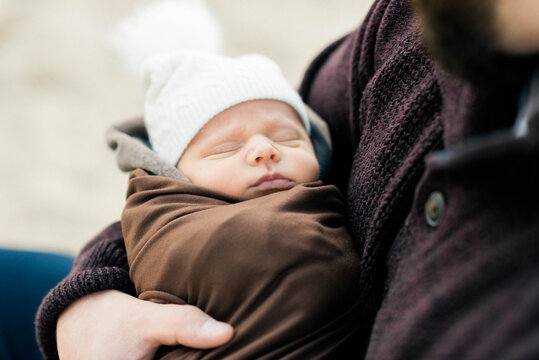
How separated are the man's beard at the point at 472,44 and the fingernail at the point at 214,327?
0.35 meters

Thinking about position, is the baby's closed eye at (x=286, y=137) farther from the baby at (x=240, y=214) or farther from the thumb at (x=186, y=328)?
the thumb at (x=186, y=328)

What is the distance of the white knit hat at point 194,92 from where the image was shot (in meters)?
0.76

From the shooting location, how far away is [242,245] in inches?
21.3

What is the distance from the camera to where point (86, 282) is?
0.62 metres

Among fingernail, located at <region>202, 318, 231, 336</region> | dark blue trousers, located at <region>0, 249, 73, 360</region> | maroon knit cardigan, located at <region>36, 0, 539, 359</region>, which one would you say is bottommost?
dark blue trousers, located at <region>0, 249, 73, 360</region>

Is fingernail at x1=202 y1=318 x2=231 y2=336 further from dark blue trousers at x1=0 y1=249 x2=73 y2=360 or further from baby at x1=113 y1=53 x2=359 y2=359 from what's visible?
dark blue trousers at x1=0 y1=249 x2=73 y2=360

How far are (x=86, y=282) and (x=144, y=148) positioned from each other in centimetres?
24

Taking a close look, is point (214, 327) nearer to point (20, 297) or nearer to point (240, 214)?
point (240, 214)

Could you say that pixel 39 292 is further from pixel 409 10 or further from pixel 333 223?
pixel 409 10

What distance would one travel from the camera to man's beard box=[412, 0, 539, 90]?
1.06ft

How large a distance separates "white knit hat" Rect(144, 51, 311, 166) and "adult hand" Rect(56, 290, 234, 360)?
10.8 inches

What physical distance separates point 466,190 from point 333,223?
28 cm

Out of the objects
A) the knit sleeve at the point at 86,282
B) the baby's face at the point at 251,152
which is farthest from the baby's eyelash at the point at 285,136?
the knit sleeve at the point at 86,282

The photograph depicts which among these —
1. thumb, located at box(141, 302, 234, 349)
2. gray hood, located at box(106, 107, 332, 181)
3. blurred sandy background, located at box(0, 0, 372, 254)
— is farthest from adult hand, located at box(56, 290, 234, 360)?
blurred sandy background, located at box(0, 0, 372, 254)
